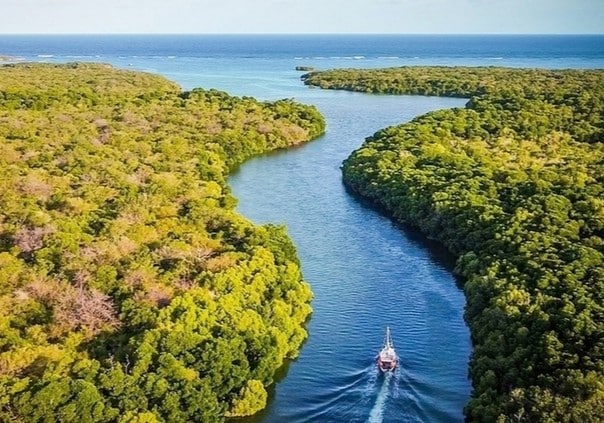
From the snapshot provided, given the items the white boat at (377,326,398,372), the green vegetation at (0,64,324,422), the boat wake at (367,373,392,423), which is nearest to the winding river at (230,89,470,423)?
the boat wake at (367,373,392,423)

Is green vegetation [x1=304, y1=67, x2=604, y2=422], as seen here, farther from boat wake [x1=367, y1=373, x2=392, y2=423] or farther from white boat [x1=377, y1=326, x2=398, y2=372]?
boat wake [x1=367, y1=373, x2=392, y2=423]

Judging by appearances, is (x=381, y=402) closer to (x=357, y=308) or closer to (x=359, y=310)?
(x=359, y=310)

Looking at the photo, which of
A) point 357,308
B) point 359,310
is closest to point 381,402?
point 359,310

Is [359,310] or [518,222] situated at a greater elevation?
[518,222]

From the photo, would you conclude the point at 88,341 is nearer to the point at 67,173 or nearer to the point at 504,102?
the point at 67,173

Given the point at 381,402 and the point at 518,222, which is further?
the point at 518,222

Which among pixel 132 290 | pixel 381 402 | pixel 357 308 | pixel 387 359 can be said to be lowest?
pixel 381 402

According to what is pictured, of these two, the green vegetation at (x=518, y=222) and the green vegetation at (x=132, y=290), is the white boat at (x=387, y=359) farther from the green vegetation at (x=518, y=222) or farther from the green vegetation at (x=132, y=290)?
the green vegetation at (x=132, y=290)
